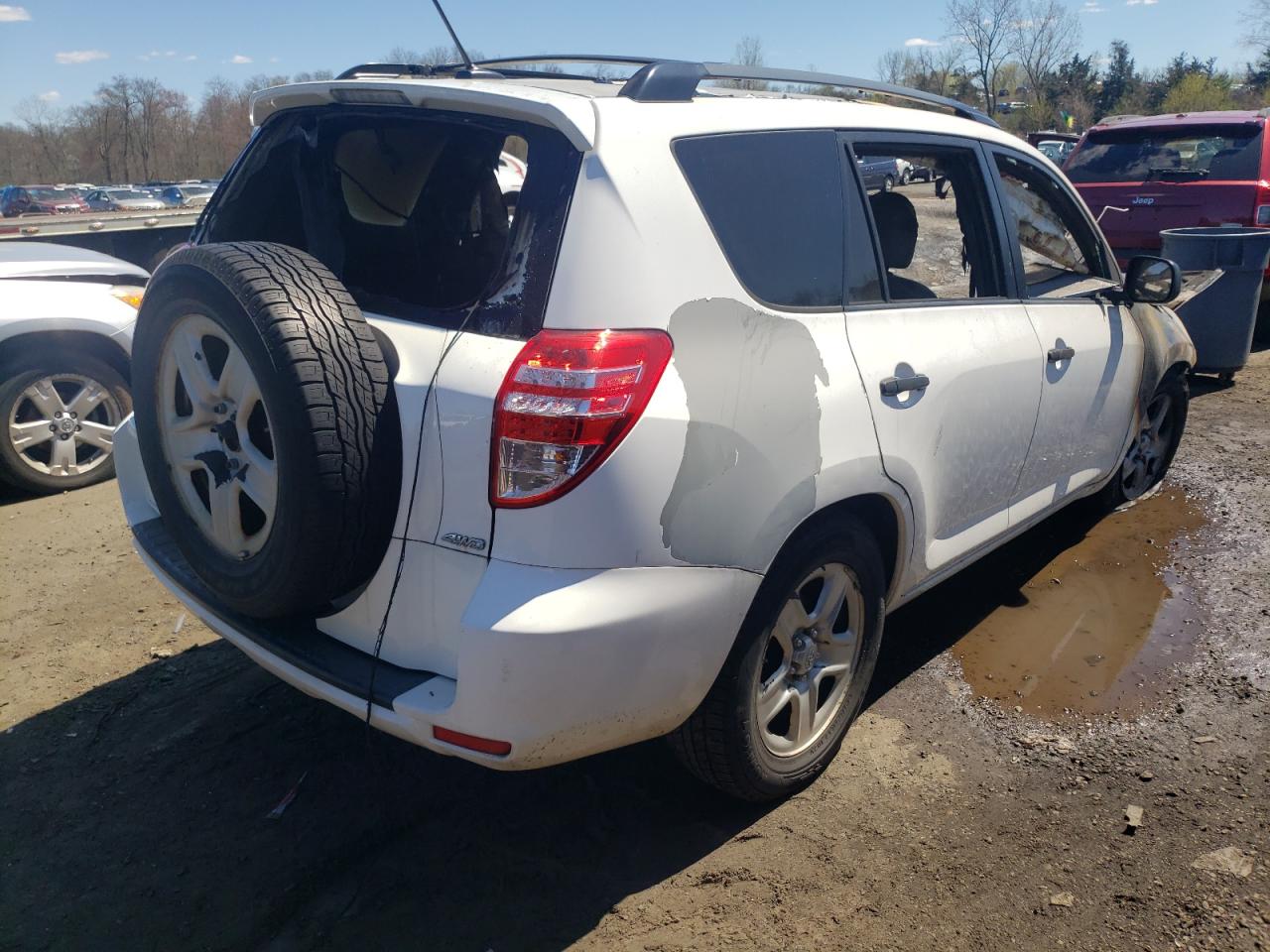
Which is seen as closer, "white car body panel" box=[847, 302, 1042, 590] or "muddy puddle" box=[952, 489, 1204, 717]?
"white car body panel" box=[847, 302, 1042, 590]

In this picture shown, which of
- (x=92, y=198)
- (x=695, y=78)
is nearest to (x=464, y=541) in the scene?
(x=695, y=78)

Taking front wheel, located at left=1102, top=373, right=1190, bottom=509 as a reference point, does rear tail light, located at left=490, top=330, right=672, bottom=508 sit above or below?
above

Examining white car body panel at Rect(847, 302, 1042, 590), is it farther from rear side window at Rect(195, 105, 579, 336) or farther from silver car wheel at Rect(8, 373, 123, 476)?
silver car wheel at Rect(8, 373, 123, 476)

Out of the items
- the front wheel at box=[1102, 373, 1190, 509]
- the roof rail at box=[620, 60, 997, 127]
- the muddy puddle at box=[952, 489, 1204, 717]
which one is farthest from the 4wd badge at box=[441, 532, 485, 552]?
the front wheel at box=[1102, 373, 1190, 509]

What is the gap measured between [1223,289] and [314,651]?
23.1ft

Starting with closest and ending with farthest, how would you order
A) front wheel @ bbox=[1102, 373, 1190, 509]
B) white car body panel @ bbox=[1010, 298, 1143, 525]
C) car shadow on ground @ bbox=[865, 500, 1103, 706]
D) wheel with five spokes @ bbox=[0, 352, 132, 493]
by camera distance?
white car body panel @ bbox=[1010, 298, 1143, 525]
car shadow on ground @ bbox=[865, 500, 1103, 706]
front wheel @ bbox=[1102, 373, 1190, 509]
wheel with five spokes @ bbox=[0, 352, 132, 493]

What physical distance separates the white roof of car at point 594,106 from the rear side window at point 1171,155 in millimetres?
6622

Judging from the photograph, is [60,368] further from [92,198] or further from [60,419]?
[92,198]

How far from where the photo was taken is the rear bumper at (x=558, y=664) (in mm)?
2088

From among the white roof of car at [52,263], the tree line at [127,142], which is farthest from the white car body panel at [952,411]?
the tree line at [127,142]

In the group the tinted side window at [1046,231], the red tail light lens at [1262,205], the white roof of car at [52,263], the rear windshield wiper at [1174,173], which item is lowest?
the white roof of car at [52,263]

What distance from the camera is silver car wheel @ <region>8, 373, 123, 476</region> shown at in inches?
222

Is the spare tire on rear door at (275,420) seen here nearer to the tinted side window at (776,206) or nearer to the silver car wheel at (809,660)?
the tinted side window at (776,206)

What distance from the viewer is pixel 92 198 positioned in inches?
1668
